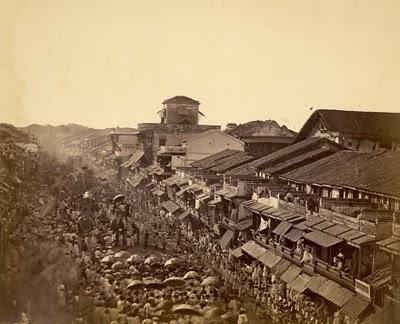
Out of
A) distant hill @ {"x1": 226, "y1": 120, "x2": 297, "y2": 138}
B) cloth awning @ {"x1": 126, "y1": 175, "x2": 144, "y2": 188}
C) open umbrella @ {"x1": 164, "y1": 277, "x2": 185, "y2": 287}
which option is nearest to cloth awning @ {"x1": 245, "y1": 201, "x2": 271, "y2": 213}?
distant hill @ {"x1": 226, "y1": 120, "x2": 297, "y2": 138}

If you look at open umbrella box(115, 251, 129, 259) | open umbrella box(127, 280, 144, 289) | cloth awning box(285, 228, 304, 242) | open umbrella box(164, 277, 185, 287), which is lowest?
open umbrella box(127, 280, 144, 289)

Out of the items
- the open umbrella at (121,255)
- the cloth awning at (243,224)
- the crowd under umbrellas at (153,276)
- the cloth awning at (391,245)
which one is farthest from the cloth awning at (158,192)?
the cloth awning at (391,245)

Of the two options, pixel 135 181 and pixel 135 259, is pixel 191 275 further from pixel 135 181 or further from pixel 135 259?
pixel 135 181

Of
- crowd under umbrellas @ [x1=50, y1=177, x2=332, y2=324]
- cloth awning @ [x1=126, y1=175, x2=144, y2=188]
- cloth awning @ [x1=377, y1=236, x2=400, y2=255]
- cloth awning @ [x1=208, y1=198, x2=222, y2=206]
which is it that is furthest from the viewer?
cloth awning @ [x1=126, y1=175, x2=144, y2=188]

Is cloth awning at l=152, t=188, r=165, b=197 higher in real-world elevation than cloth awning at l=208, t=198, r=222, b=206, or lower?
higher

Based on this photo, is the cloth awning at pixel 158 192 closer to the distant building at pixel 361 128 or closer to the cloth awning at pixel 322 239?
the cloth awning at pixel 322 239

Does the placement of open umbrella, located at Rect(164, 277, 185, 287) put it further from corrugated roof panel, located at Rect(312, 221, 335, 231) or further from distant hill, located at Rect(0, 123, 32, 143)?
distant hill, located at Rect(0, 123, 32, 143)
